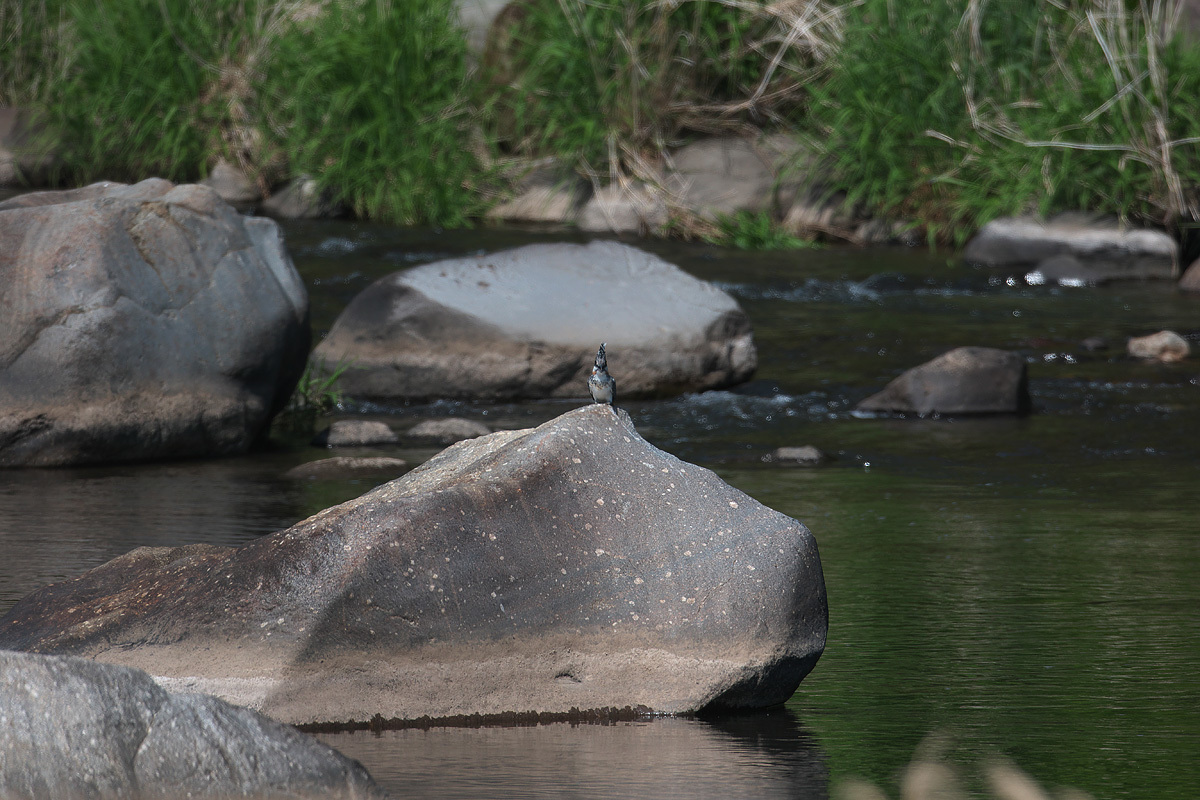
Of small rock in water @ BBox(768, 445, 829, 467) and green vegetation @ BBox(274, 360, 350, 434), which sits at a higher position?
small rock in water @ BBox(768, 445, 829, 467)

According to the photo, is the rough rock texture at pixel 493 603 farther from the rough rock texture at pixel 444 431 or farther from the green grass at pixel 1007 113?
the green grass at pixel 1007 113

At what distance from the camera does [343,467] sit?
19.5 ft

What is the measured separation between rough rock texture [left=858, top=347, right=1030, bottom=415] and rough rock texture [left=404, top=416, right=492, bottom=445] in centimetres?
183

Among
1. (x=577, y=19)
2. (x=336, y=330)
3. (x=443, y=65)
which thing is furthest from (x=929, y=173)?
(x=336, y=330)

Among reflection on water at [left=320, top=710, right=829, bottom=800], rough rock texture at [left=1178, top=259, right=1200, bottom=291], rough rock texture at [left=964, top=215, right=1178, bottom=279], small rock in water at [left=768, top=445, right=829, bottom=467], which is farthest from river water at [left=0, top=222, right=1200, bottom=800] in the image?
rough rock texture at [left=964, top=215, right=1178, bottom=279]

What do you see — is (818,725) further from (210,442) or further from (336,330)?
(336,330)

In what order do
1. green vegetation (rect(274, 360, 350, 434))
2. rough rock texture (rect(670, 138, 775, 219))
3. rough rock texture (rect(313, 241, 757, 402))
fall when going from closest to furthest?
green vegetation (rect(274, 360, 350, 434)) < rough rock texture (rect(313, 241, 757, 402)) < rough rock texture (rect(670, 138, 775, 219))

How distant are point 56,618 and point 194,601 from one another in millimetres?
317

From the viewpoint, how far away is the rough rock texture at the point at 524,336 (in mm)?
7473

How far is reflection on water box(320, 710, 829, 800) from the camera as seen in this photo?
292 cm

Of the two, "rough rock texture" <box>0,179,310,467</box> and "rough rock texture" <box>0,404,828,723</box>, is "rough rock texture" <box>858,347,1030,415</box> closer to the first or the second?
"rough rock texture" <box>0,179,310,467</box>

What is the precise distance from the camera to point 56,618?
11.0ft

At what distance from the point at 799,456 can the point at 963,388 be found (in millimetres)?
1332

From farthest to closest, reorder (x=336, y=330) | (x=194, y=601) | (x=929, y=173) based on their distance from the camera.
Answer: (x=929, y=173) < (x=336, y=330) < (x=194, y=601)
